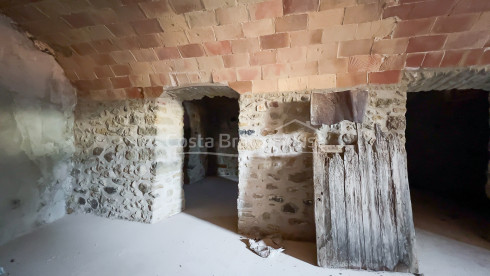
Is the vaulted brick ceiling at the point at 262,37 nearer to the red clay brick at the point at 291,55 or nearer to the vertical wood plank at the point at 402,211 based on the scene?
the red clay brick at the point at 291,55

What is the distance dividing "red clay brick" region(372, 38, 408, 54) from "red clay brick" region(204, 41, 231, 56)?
1418 millimetres

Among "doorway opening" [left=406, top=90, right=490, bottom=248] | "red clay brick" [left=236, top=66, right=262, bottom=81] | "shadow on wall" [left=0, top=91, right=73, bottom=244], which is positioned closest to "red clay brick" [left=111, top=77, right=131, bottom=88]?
"shadow on wall" [left=0, top=91, right=73, bottom=244]

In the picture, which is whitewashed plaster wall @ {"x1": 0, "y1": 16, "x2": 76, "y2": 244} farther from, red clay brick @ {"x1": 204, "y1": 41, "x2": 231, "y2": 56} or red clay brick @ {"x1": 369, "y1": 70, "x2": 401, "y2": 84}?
red clay brick @ {"x1": 369, "y1": 70, "x2": 401, "y2": 84}

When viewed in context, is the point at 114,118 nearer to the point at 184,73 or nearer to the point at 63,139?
the point at 63,139

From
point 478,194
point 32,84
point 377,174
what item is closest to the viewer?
point 377,174

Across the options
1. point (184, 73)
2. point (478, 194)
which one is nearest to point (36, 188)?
point (184, 73)

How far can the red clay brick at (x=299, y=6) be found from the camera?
1796 mm

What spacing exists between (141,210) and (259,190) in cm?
161

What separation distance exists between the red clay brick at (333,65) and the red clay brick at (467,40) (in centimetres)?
84

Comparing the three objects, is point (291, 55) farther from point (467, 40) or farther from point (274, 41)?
point (467, 40)

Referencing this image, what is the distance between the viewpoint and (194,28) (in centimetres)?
209

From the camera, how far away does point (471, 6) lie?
167cm

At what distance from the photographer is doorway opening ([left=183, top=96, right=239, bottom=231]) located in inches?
170

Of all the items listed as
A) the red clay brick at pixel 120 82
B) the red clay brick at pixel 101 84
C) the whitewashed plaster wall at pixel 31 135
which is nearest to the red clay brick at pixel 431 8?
the red clay brick at pixel 120 82
